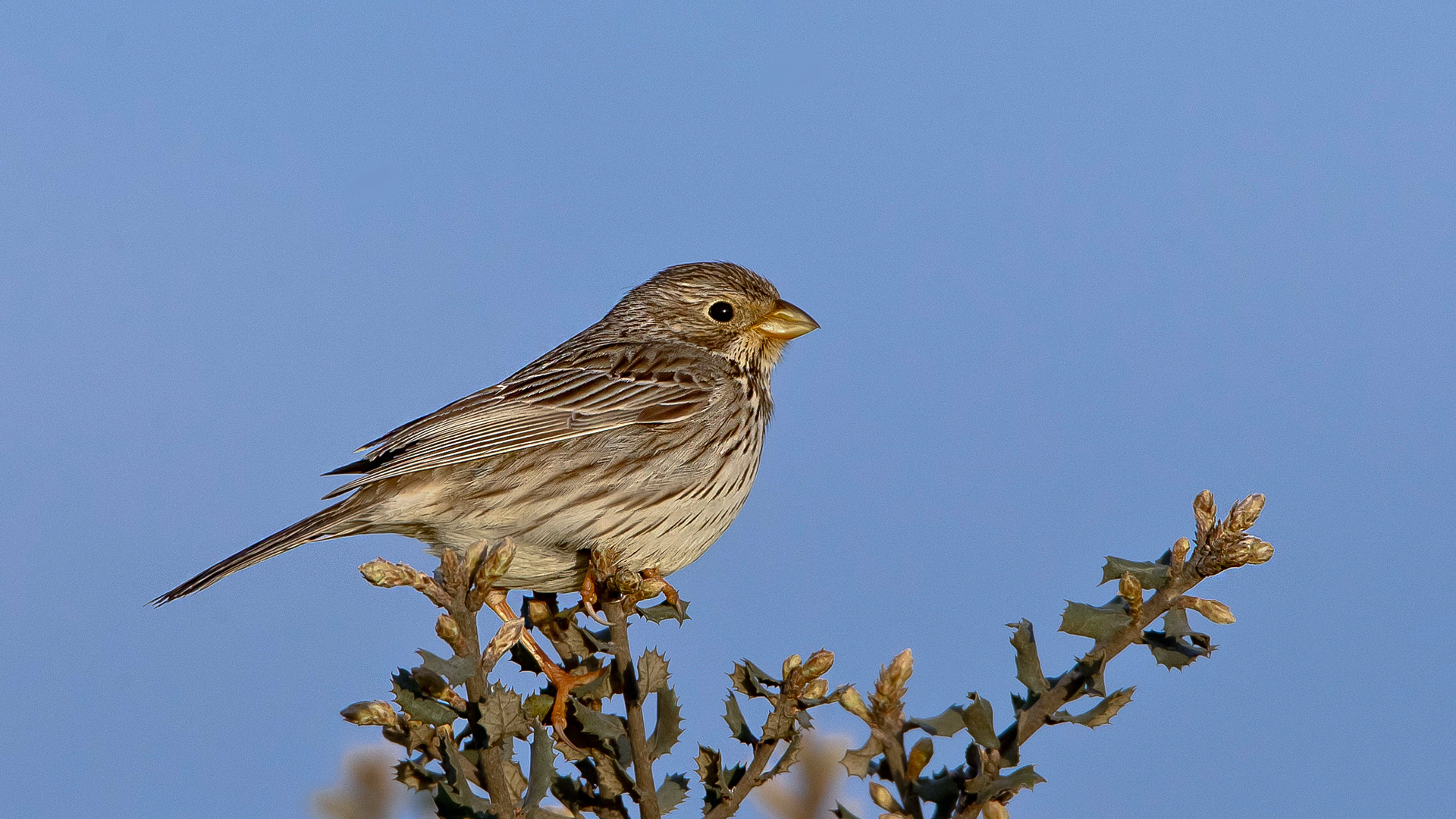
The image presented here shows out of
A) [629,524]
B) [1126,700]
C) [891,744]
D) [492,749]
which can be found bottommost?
[492,749]

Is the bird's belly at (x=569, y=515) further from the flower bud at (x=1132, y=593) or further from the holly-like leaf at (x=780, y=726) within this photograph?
the flower bud at (x=1132, y=593)

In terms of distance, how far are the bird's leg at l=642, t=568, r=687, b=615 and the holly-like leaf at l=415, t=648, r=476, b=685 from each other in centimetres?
97

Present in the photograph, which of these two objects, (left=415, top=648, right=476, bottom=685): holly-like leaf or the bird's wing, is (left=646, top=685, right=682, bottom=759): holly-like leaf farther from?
the bird's wing

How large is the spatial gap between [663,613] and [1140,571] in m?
1.73

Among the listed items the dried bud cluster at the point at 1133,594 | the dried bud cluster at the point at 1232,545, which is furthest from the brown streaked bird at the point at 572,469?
the dried bud cluster at the point at 1232,545

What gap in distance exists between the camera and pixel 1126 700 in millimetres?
2910

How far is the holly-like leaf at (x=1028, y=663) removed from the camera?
9.61 ft

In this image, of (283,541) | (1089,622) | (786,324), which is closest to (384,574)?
(1089,622)

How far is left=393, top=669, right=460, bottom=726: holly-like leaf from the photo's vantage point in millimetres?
3068

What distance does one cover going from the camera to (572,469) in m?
5.69

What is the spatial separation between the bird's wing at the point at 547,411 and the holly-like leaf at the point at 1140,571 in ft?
10.7

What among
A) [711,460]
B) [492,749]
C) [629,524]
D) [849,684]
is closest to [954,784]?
[849,684]

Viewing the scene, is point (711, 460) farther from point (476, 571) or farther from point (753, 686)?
point (476, 571)

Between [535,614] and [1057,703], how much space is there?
2.26m
